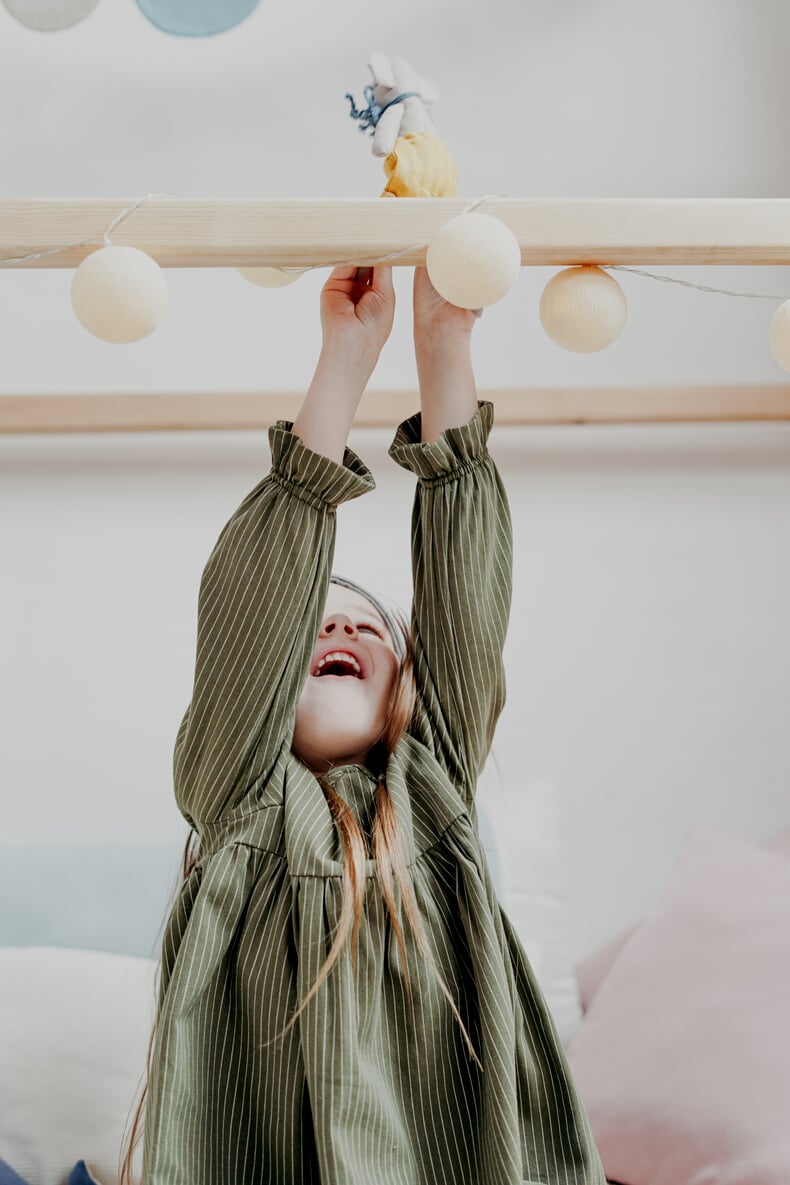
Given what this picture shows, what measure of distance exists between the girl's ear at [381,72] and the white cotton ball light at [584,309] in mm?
273

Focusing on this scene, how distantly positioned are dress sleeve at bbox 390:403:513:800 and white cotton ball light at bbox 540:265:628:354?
112 millimetres

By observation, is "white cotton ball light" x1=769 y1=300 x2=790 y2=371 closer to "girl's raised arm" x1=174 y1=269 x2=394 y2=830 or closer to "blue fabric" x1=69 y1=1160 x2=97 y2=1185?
"girl's raised arm" x1=174 y1=269 x2=394 y2=830

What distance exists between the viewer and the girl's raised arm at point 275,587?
798mm

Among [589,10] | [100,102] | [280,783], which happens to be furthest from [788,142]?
[280,783]

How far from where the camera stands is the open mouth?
90 centimetres

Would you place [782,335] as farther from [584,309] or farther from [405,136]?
[405,136]

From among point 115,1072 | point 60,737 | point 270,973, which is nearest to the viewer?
point 270,973

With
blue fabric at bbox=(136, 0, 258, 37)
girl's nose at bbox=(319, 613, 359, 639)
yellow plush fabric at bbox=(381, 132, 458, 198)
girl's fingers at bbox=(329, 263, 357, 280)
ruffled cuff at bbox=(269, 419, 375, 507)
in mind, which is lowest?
girl's nose at bbox=(319, 613, 359, 639)

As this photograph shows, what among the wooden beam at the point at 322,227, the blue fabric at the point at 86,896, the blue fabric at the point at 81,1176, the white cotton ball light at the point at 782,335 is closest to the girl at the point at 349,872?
the wooden beam at the point at 322,227

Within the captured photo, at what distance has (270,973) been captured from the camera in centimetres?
77

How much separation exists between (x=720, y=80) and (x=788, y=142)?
0.43 ft

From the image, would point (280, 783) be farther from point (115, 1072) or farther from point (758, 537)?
point (758, 537)

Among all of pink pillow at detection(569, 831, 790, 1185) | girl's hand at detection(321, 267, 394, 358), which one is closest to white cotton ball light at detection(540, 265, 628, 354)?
girl's hand at detection(321, 267, 394, 358)

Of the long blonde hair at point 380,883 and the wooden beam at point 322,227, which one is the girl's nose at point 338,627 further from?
the wooden beam at point 322,227
